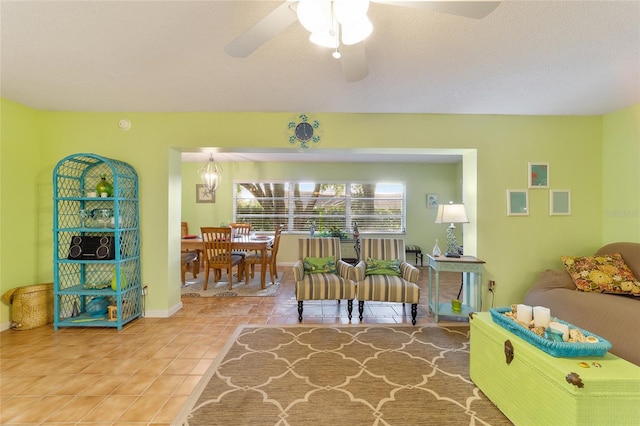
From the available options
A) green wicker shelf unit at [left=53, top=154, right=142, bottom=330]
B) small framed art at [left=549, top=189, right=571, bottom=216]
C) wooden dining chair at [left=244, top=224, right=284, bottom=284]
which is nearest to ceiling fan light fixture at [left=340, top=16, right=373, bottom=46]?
green wicker shelf unit at [left=53, top=154, right=142, bottom=330]

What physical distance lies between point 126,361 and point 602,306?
405 cm

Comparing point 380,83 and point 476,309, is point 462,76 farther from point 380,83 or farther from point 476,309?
point 476,309

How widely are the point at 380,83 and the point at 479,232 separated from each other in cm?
215

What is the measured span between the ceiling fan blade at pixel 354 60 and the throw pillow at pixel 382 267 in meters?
2.37

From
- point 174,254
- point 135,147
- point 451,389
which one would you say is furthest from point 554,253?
point 135,147

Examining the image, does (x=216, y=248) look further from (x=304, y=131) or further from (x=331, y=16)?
(x=331, y=16)

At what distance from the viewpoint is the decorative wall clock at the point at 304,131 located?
335cm

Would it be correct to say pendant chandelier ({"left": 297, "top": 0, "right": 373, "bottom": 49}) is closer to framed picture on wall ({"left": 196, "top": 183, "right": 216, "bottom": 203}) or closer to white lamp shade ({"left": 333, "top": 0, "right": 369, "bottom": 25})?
white lamp shade ({"left": 333, "top": 0, "right": 369, "bottom": 25})

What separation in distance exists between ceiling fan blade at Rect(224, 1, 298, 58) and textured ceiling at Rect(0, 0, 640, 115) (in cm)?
38

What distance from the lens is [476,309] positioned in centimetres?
316

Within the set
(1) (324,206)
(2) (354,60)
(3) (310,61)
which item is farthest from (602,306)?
(1) (324,206)

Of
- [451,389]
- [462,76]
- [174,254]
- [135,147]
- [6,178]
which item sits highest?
[462,76]

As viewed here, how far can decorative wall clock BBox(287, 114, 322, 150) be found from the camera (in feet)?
11.0

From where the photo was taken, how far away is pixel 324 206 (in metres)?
6.72
